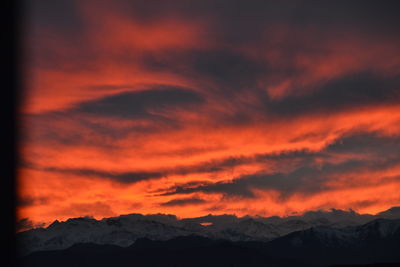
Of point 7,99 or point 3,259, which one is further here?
point 7,99

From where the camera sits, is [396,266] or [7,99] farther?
[396,266]

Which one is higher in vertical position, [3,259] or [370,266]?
[370,266]

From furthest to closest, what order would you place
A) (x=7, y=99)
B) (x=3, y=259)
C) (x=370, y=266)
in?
(x=370, y=266) → (x=7, y=99) → (x=3, y=259)

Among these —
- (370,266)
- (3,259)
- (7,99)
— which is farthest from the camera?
(370,266)

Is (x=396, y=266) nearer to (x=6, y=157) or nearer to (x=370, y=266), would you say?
(x=370, y=266)

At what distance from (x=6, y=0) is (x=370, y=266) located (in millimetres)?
108405

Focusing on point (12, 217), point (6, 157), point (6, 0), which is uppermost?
point (6, 0)

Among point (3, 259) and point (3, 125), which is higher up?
point (3, 125)

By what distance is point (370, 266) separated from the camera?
386 ft

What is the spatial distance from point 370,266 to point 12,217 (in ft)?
349

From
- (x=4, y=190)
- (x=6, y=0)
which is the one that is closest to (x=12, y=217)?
(x=4, y=190)

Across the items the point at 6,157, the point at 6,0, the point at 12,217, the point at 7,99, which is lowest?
the point at 12,217

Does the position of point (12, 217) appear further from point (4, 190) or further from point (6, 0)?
point (6, 0)

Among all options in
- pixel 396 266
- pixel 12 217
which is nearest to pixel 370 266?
pixel 396 266
